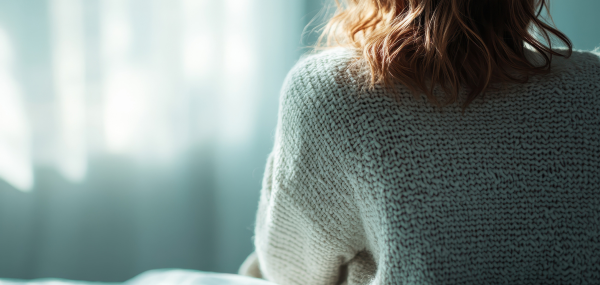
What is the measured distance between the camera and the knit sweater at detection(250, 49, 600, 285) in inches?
17.9

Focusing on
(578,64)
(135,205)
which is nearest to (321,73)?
(578,64)

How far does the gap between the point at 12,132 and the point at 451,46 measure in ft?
4.07

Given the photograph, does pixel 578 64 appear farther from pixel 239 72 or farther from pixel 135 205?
pixel 135 205

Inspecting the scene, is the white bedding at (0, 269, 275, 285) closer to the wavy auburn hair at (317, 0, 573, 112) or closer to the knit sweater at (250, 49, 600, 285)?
the knit sweater at (250, 49, 600, 285)

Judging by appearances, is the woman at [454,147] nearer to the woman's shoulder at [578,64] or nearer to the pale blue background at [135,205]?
the woman's shoulder at [578,64]

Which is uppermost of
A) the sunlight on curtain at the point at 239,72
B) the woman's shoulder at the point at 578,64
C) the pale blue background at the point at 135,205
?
the woman's shoulder at the point at 578,64

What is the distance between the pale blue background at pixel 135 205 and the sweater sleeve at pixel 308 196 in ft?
1.74

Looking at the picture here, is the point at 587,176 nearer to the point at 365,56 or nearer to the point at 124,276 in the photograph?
the point at 365,56

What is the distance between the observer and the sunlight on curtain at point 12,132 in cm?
112

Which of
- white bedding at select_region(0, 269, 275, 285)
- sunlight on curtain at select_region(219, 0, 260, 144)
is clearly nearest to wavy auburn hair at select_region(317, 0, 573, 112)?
white bedding at select_region(0, 269, 275, 285)

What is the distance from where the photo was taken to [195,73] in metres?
1.32

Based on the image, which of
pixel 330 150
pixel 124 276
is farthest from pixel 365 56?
pixel 124 276

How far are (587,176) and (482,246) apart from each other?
0.16 m

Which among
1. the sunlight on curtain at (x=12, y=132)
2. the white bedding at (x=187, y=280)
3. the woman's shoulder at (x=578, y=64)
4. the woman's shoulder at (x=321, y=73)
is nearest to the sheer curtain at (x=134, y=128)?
the sunlight on curtain at (x=12, y=132)
